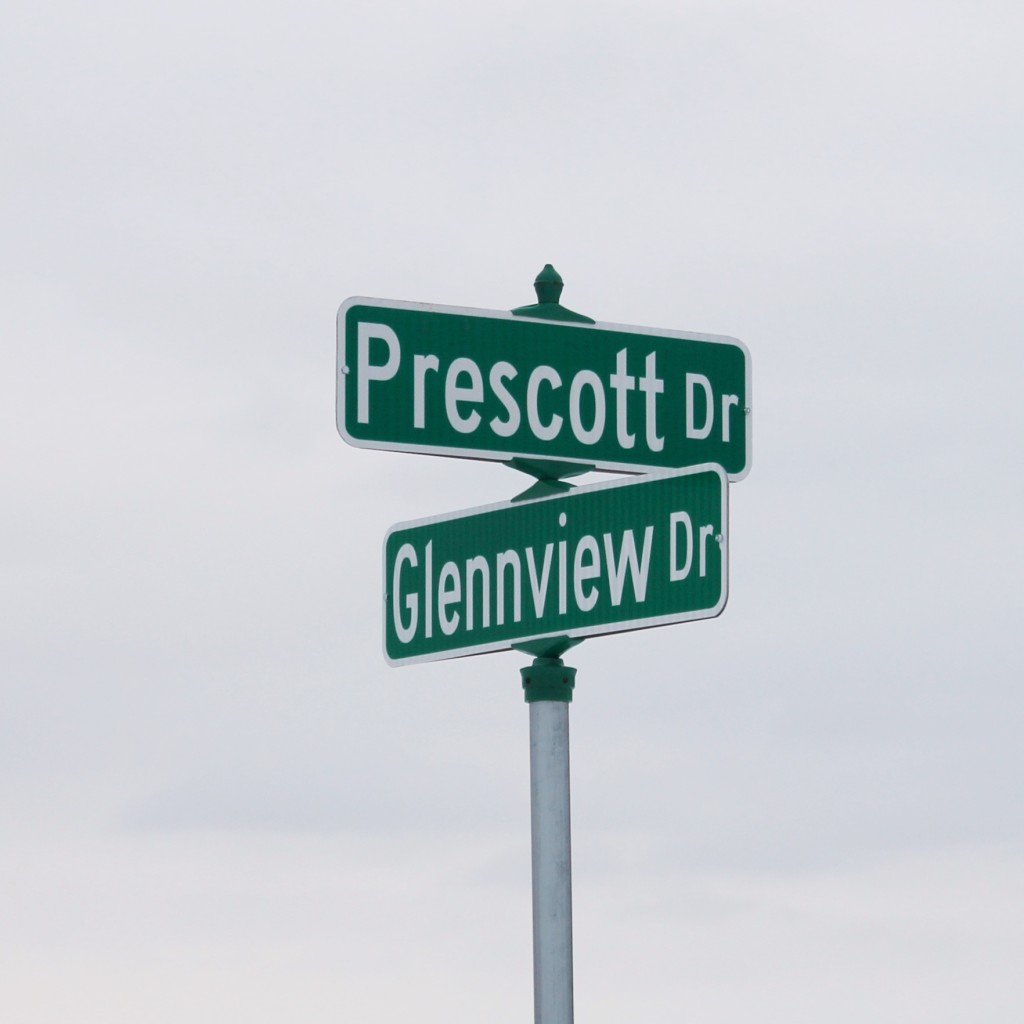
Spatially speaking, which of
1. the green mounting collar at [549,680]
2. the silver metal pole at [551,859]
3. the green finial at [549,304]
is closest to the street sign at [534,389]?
the green finial at [549,304]

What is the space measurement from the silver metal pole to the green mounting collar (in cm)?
2

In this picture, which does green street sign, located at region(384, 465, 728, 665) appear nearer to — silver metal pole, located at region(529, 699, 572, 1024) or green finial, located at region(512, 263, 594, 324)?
silver metal pole, located at region(529, 699, 572, 1024)

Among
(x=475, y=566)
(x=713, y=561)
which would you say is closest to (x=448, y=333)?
(x=475, y=566)

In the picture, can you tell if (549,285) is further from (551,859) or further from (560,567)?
(551,859)

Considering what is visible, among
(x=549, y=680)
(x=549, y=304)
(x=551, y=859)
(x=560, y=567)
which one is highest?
(x=549, y=304)

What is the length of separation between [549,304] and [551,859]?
165 centimetres

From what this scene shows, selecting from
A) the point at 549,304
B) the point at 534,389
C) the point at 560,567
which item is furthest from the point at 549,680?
the point at 549,304

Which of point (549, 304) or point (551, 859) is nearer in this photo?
point (551, 859)

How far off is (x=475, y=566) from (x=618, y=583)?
492 mm

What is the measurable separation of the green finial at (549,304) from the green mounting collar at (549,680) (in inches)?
40.5

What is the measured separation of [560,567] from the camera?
5.70m

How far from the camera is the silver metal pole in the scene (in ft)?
18.2

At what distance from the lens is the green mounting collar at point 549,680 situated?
18.8 feet

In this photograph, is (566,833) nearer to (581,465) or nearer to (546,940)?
(546,940)
